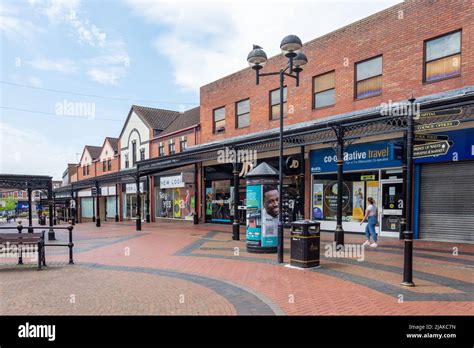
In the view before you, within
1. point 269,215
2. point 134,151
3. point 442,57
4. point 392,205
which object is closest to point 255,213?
point 269,215

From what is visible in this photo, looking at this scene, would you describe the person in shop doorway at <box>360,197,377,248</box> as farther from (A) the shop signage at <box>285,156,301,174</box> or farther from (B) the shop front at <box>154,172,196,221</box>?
(B) the shop front at <box>154,172,196,221</box>

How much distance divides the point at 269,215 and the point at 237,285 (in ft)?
12.9

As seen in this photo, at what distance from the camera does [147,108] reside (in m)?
33.5

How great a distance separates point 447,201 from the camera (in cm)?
1206

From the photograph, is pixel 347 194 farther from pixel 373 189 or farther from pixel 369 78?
pixel 369 78

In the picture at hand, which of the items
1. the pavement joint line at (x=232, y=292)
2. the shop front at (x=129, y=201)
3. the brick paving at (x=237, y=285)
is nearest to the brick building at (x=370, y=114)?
the brick paving at (x=237, y=285)

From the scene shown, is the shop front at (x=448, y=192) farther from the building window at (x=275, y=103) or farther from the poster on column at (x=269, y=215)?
the building window at (x=275, y=103)

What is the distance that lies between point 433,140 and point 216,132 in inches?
655

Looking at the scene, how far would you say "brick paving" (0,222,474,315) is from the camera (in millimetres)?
5391

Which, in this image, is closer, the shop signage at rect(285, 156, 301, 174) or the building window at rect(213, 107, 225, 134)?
the shop signage at rect(285, 156, 301, 174)

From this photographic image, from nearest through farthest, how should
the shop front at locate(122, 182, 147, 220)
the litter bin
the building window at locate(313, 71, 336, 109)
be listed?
the litter bin, the building window at locate(313, 71, 336, 109), the shop front at locate(122, 182, 147, 220)

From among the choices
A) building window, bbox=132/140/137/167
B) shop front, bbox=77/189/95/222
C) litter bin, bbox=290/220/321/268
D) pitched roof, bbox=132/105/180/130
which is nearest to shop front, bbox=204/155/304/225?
litter bin, bbox=290/220/321/268
